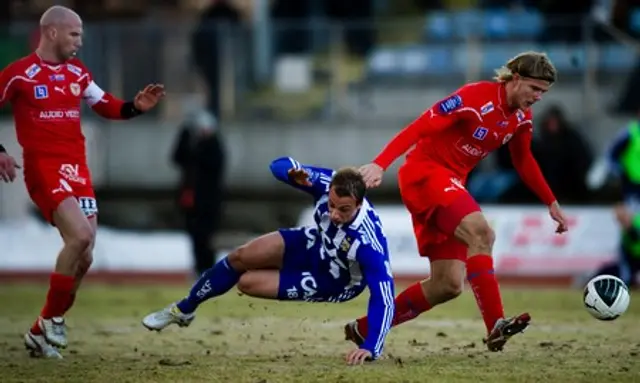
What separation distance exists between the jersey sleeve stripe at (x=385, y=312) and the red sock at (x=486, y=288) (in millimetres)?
960

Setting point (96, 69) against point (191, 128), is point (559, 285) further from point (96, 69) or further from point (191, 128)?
point (96, 69)

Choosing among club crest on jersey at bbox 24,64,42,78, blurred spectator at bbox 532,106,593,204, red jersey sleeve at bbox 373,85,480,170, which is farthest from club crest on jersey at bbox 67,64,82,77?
blurred spectator at bbox 532,106,593,204

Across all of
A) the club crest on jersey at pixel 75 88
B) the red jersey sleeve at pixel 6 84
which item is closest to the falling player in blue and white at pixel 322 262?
the club crest on jersey at pixel 75 88

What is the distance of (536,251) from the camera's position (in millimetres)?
21594

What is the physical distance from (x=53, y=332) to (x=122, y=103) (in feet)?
6.69

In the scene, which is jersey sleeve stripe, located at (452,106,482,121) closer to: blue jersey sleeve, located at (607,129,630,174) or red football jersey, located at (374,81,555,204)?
red football jersey, located at (374,81,555,204)

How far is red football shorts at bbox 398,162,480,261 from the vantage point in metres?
11.1

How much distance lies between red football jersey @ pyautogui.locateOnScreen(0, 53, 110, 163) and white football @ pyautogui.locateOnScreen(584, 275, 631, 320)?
4217mm

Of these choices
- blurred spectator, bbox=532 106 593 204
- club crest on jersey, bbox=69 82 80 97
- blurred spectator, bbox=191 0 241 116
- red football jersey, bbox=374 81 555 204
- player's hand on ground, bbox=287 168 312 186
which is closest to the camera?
player's hand on ground, bbox=287 168 312 186

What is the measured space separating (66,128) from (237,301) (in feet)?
21.8

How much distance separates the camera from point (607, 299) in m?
11.3

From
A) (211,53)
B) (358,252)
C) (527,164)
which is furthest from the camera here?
(211,53)

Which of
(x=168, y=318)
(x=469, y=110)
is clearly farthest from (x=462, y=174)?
(x=168, y=318)

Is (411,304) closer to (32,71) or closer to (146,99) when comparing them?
(146,99)
